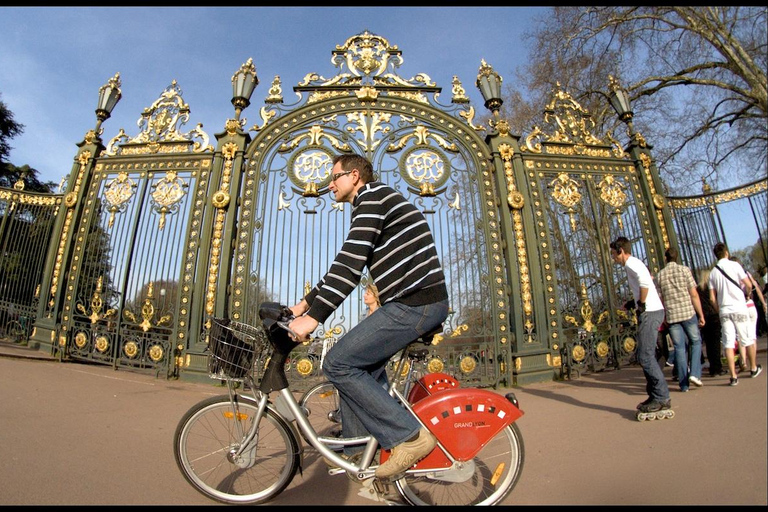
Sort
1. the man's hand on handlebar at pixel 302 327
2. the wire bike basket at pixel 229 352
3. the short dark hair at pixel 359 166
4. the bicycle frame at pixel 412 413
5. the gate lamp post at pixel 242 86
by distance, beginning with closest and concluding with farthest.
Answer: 1. the man's hand on handlebar at pixel 302 327
2. the bicycle frame at pixel 412 413
3. the wire bike basket at pixel 229 352
4. the short dark hair at pixel 359 166
5. the gate lamp post at pixel 242 86

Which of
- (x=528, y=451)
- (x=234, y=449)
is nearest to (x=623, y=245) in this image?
(x=528, y=451)

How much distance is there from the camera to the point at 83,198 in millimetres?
Result: 7062

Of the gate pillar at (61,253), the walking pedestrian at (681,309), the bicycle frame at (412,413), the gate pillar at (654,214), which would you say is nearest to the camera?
the bicycle frame at (412,413)

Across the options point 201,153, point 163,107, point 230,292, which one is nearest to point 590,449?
point 230,292

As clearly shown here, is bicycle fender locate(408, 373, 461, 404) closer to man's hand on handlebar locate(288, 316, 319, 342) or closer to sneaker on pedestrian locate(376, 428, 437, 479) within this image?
sneaker on pedestrian locate(376, 428, 437, 479)

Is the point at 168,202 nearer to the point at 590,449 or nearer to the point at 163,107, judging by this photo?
the point at 163,107

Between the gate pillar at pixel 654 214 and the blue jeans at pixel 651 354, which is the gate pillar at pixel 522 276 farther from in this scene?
the blue jeans at pixel 651 354

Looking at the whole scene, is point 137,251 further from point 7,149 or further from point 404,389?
point 7,149

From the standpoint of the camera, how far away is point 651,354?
3633 millimetres

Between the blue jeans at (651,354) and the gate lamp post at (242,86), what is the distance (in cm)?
664

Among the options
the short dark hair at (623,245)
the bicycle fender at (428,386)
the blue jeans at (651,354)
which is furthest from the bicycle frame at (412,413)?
the short dark hair at (623,245)

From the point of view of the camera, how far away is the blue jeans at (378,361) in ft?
6.49

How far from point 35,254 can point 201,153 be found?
384 centimetres

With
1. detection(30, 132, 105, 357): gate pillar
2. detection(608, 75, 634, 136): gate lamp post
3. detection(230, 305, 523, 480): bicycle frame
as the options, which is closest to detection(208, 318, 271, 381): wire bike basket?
detection(230, 305, 523, 480): bicycle frame
